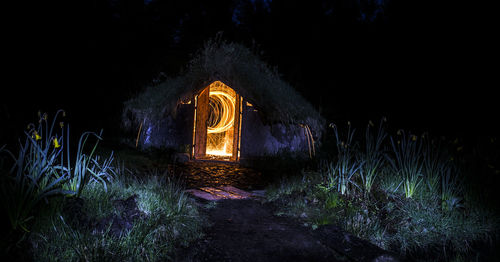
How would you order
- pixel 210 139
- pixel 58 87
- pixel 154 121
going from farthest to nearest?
pixel 58 87
pixel 210 139
pixel 154 121

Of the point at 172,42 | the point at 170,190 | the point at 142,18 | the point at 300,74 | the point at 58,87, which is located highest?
the point at 142,18

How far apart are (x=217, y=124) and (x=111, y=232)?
12.3 meters

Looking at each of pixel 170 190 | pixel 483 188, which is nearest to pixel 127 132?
pixel 170 190

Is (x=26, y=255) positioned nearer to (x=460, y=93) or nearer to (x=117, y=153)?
(x=117, y=153)

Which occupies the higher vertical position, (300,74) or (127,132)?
(300,74)

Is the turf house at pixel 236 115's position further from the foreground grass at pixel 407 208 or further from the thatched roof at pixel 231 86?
the foreground grass at pixel 407 208

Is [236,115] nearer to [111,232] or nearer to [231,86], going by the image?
[231,86]

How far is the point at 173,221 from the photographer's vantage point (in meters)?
3.87

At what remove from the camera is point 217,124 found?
51.5 ft

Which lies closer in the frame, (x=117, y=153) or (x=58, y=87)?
(x=117, y=153)

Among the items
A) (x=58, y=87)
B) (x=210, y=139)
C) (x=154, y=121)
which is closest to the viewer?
(x=154, y=121)

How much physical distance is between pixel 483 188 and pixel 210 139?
11816mm

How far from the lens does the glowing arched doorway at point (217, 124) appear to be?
1248 cm

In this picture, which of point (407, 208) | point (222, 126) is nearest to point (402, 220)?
point (407, 208)
